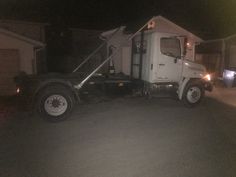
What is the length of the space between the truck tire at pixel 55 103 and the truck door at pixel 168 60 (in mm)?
3694

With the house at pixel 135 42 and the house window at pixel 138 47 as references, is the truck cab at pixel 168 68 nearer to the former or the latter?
the house window at pixel 138 47

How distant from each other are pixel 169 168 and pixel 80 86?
4635 millimetres

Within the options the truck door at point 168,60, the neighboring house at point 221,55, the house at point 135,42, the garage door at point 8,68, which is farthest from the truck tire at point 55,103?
the neighboring house at point 221,55

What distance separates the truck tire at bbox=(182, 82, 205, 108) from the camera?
11.4 m

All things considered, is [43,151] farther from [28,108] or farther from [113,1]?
[113,1]

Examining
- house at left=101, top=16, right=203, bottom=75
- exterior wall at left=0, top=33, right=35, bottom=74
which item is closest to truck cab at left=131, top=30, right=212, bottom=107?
house at left=101, top=16, right=203, bottom=75

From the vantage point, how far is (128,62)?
12.5 meters

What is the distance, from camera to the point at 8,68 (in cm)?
1506

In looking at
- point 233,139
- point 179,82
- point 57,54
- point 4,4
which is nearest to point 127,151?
point 233,139

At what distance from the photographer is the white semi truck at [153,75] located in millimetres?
9328

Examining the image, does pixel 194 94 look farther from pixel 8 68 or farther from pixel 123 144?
pixel 8 68

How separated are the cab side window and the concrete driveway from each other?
220 cm

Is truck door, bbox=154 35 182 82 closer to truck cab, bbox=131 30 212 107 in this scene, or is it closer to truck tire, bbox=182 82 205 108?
truck cab, bbox=131 30 212 107

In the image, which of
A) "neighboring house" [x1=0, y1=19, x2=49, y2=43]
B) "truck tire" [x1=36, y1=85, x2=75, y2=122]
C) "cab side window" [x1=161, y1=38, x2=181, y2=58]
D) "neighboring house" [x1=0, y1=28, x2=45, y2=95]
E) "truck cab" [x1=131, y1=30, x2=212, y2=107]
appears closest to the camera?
"truck tire" [x1=36, y1=85, x2=75, y2=122]
